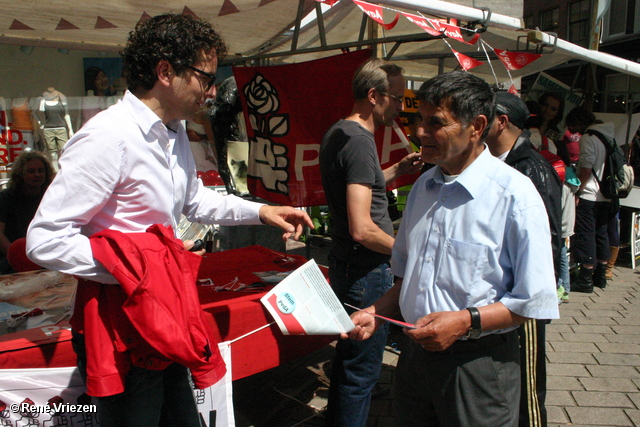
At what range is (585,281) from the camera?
18.7ft

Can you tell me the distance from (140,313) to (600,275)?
19.5 ft

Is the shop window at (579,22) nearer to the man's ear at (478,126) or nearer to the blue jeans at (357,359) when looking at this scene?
the blue jeans at (357,359)

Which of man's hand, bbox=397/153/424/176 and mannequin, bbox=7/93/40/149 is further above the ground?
mannequin, bbox=7/93/40/149

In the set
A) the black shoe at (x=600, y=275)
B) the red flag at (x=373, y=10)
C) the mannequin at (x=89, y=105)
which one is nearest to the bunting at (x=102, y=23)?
the red flag at (x=373, y=10)

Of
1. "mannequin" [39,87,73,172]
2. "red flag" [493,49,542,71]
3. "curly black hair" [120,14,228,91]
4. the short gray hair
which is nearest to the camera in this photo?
"curly black hair" [120,14,228,91]

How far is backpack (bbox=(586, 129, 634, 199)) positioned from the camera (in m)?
5.65

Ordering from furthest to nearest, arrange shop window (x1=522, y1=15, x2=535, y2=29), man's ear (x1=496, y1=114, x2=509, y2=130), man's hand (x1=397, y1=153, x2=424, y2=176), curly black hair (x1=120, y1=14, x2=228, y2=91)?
shop window (x1=522, y1=15, x2=535, y2=29), man's hand (x1=397, y1=153, x2=424, y2=176), man's ear (x1=496, y1=114, x2=509, y2=130), curly black hair (x1=120, y1=14, x2=228, y2=91)

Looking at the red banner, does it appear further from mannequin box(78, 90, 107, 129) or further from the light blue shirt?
mannequin box(78, 90, 107, 129)

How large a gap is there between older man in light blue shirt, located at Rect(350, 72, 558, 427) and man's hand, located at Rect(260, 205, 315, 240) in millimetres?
536

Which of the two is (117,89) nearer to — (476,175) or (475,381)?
(476,175)

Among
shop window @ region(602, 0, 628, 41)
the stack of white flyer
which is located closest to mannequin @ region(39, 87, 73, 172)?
the stack of white flyer

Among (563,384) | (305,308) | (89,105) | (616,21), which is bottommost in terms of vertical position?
(563,384)

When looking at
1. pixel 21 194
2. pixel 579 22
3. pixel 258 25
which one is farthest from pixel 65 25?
pixel 579 22

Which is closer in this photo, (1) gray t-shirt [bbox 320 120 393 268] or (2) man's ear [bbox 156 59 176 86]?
(2) man's ear [bbox 156 59 176 86]
